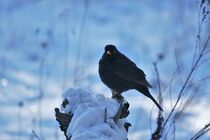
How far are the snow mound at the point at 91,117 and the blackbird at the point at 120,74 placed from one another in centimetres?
98

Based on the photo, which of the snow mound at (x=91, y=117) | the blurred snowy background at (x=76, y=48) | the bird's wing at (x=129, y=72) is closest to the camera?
the snow mound at (x=91, y=117)

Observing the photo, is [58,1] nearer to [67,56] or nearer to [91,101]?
[67,56]

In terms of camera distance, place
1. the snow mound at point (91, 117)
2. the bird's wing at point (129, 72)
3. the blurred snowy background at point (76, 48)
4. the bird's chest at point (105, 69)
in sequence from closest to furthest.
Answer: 1. the snow mound at point (91, 117)
2. the bird's wing at point (129, 72)
3. the bird's chest at point (105, 69)
4. the blurred snowy background at point (76, 48)

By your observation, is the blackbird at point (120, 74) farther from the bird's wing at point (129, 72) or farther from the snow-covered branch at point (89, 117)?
the snow-covered branch at point (89, 117)

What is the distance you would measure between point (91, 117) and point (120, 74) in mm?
1336

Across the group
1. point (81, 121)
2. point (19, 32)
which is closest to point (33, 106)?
point (19, 32)


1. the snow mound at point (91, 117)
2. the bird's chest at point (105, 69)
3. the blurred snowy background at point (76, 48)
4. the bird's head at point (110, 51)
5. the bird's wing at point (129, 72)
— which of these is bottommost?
the snow mound at point (91, 117)

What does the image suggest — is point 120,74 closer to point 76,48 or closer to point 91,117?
point 91,117

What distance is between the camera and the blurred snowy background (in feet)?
23.1

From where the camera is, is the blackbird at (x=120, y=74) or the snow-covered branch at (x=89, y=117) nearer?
the snow-covered branch at (x=89, y=117)

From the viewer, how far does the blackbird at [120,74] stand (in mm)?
4809

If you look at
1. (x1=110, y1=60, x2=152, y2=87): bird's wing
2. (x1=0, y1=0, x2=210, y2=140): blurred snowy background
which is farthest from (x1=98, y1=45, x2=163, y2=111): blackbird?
(x1=0, y1=0, x2=210, y2=140): blurred snowy background

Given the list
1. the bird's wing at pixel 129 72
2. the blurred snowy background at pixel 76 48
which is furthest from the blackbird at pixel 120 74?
the blurred snowy background at pixel 76 48

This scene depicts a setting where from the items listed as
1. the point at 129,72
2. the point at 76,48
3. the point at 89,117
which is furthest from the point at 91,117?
the point at 76,48
